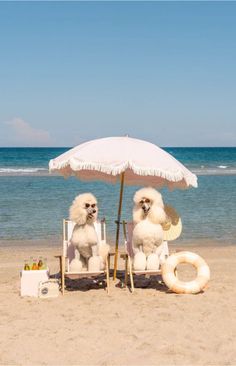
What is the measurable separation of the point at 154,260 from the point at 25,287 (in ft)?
6.53

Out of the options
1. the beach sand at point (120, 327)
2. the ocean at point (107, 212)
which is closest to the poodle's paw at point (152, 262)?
the beach sand at point (120, 327)

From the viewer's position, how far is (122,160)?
22.3ft

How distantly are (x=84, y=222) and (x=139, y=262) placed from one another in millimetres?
1058

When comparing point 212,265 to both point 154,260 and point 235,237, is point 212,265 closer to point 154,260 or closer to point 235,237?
point 154,260

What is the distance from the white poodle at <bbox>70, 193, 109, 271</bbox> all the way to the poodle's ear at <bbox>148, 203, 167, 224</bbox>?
89 centimetres

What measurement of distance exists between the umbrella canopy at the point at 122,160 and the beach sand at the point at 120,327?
1792mm

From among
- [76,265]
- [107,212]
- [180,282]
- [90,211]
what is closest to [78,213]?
[90,211]

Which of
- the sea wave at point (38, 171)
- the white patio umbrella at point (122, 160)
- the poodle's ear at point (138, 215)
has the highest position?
the sea wave at point (38, 171)

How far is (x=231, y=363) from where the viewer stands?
462 centimetres

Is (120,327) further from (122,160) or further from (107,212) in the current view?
(107,212)

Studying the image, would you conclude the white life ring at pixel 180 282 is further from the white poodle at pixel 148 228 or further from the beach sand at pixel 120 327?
the white poodle at pixel 148 228

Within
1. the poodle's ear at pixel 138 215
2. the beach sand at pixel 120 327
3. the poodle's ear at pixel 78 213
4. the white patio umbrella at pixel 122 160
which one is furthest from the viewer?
the poodle's ear at pixel 138 215

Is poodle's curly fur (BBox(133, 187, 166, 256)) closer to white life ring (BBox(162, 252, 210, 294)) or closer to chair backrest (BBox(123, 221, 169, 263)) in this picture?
chair backrest (BBox(123, 221, 169, 263))

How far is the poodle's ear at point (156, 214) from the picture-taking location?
24.4 ft
